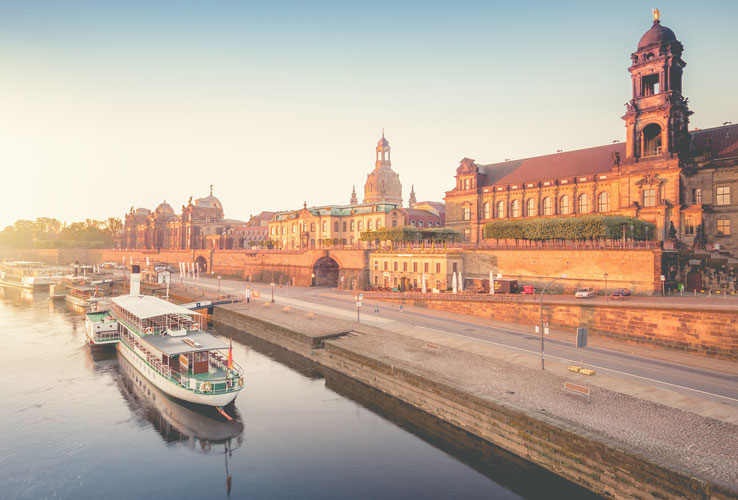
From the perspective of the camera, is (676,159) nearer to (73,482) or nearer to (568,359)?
(568,359)

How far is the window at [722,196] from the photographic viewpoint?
55.7m

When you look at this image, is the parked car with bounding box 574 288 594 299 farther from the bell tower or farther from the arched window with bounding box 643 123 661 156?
the arched window with bounding box 643 123 661 156

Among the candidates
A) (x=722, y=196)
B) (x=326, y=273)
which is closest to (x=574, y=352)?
(x=722, y=196)

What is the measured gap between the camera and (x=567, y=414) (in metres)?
21.1

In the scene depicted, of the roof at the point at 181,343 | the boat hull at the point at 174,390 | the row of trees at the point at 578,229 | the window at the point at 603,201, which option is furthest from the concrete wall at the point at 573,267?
the boat hull at the point at 174,390

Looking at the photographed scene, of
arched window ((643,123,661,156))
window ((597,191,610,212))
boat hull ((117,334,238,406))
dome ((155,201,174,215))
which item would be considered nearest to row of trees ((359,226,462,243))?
window ((597,191,610,212))

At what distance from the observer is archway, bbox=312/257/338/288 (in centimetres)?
8584

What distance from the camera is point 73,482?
69.2 ft

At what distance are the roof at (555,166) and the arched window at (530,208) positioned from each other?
4.38 metres

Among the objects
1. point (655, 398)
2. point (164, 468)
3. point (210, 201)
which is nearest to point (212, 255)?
point (210, 201)

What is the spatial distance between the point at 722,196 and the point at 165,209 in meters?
186

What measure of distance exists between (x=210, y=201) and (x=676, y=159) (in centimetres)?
15860

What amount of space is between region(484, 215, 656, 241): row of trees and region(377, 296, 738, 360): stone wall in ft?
43.3

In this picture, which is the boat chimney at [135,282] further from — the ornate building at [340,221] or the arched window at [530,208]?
the arched window at [530,208]
